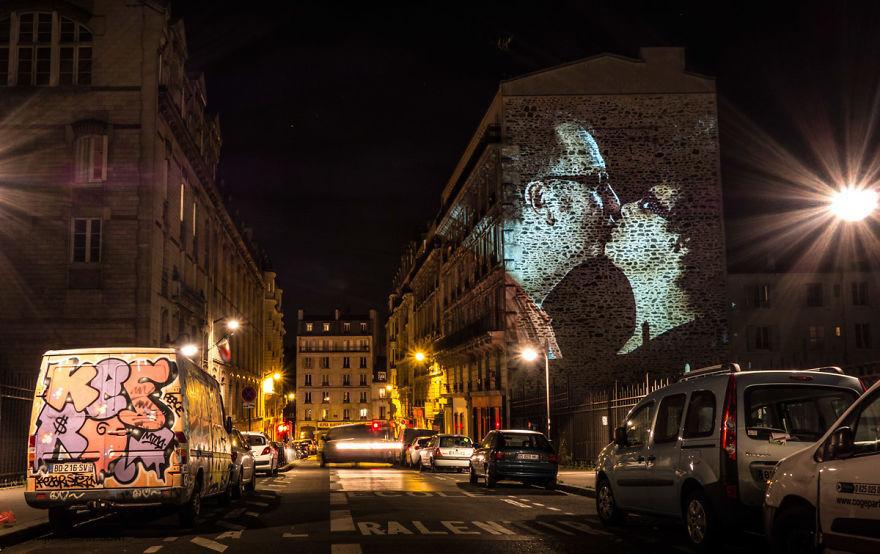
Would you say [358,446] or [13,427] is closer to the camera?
[13,427]

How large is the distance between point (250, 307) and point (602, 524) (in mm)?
61263

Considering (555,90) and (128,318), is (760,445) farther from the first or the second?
(555,90)

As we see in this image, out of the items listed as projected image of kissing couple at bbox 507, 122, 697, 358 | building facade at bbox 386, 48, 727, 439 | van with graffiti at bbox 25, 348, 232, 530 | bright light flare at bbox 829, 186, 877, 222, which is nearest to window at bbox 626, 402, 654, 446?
bright light flare at bbox 829, 186, 877, 222

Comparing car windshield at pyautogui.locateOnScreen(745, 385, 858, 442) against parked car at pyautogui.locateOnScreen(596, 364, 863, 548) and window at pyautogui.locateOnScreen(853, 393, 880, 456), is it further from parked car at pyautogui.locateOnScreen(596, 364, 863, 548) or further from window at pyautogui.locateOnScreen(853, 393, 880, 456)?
window at pyautogui.locateOnScreen(853, 393, 880, 456)

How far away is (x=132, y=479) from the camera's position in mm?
13055

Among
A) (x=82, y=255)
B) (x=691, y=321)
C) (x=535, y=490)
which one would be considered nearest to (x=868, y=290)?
(x=691, y=321)

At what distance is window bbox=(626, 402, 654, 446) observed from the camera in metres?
13.2

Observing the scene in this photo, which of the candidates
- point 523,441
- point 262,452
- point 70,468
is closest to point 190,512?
point 70,468

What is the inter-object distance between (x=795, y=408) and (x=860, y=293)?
48.9m

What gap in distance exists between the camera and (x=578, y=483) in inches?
943

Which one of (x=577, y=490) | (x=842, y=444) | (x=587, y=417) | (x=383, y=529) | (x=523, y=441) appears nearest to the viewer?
(x=842, y=444)

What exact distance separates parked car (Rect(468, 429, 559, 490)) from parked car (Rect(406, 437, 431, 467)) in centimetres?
1311

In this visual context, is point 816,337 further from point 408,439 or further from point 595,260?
point 408,439

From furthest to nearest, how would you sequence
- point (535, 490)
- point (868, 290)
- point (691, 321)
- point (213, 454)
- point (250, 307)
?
point (250, 307) < point (868, 290) < point (691, 321) < point (535, 490) < point (213, 454)
